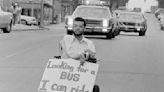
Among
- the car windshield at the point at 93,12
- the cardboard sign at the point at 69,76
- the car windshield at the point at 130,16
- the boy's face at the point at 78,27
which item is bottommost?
the car windshield at the point at 130,16

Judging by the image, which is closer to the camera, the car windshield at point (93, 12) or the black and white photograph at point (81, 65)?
the black and white photograph at point (81, 65)

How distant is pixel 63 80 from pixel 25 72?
687 centimetres

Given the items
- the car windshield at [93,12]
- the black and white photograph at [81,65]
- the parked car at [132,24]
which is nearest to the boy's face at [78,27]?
the black and white photograph at [81,65]

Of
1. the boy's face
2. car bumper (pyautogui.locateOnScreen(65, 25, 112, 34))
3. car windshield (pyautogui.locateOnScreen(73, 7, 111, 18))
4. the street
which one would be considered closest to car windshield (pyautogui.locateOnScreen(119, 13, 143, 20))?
car windshield (pyautogui.locateOnScreen(73, 7, 111, 18))

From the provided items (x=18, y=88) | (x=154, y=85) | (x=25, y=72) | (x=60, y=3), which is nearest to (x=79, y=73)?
(x=18, y=88)

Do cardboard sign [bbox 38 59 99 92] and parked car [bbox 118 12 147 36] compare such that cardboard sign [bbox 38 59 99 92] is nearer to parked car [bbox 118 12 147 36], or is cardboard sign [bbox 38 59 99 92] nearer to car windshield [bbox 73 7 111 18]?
car windshield [bbox 73 7 111 18]

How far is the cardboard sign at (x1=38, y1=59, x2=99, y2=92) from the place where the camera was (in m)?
8.02

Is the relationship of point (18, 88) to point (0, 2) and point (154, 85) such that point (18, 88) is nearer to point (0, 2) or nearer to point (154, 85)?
point (154, 85)

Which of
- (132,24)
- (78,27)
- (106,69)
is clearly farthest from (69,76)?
(132,24)

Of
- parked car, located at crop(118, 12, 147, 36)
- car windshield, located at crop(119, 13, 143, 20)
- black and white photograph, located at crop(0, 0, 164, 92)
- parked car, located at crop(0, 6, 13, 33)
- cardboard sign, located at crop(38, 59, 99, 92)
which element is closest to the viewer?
cardboard sign, located at crop(38, 59, 99, 92)

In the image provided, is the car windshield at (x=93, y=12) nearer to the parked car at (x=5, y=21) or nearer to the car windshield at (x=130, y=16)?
the parked car at (x=5, y=21)

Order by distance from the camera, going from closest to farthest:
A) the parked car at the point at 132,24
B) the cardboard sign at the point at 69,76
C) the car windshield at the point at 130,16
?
the cardboard sign at the point at 69,76
the parked car at the point at 132,24
the car windshield at the point at 130,16

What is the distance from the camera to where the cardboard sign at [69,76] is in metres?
8.02

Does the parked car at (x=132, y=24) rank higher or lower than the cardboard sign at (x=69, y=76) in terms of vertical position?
lower
